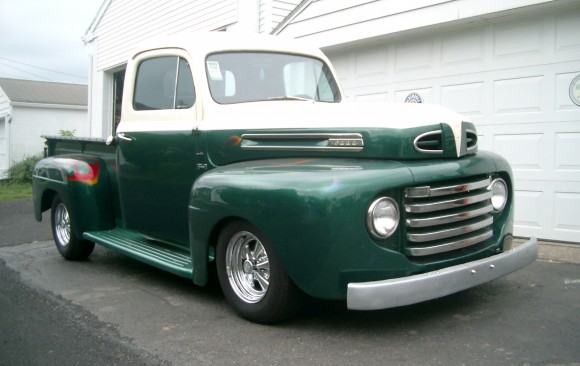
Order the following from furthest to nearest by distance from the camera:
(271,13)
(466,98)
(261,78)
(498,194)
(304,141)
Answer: (271,13) → (466,98) → (261,78) → (498,194) → (304,141)

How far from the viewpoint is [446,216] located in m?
3.64

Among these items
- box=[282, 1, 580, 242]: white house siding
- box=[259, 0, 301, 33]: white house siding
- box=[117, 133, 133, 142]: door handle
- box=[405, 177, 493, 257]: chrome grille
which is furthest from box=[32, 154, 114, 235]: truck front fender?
box=[259, 0, 301, 33]: white house siding

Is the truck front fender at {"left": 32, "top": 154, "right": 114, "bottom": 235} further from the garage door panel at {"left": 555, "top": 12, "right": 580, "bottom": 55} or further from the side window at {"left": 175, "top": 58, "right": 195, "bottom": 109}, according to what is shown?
the garage door panel at {"left": 555, "top": 12, "right": 580, "bottom": 55}

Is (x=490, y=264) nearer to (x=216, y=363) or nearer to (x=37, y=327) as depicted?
(x=216, y=363)

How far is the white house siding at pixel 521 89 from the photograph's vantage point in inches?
242

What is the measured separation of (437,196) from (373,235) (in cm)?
53

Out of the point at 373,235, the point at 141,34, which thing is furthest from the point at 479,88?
the point at 141,34

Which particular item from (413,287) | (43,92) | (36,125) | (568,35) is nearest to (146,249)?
(413,287)

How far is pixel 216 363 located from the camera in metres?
3.32

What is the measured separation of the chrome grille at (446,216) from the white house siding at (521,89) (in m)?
2.68

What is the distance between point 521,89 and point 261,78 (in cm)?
322

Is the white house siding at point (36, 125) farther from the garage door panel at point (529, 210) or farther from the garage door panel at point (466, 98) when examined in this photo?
the garage door panel at point (529, 210)

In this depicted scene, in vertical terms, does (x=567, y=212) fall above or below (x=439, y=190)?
below

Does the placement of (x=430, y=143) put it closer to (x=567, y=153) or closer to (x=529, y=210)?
(x=567, y=153)
